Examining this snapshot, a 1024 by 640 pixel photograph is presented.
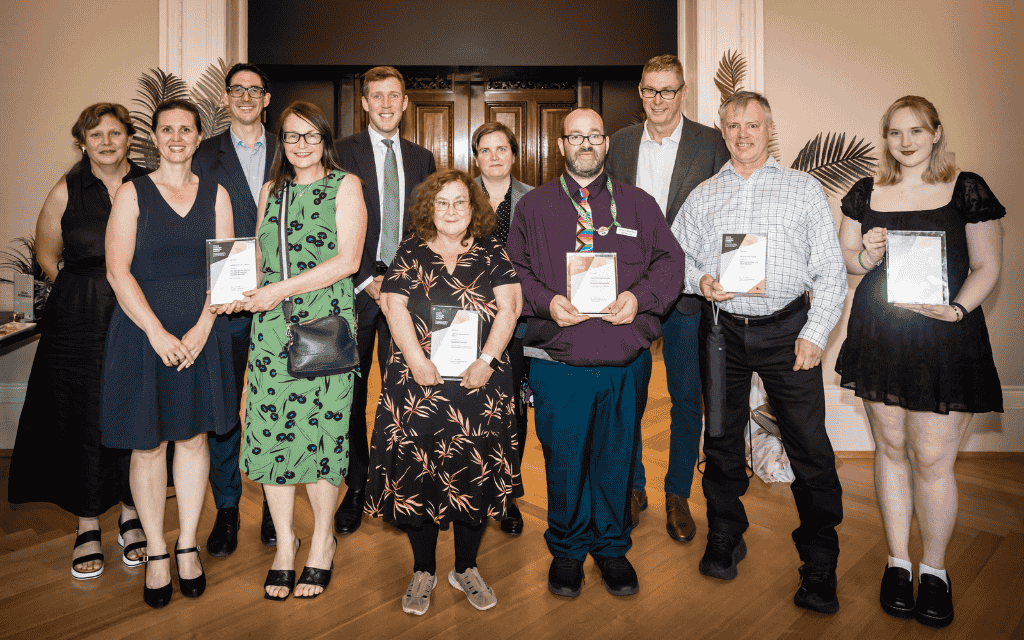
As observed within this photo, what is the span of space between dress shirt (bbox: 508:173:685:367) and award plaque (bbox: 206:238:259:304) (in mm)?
998

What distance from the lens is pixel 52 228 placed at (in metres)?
2.74

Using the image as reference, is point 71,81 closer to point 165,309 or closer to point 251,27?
point 251,27

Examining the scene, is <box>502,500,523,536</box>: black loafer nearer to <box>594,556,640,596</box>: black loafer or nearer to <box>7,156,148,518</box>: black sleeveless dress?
<box>594,556,640,596</box>: black loafer

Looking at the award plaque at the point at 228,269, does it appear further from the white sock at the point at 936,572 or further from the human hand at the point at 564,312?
the white sock at the point at 936,572

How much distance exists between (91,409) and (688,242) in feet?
8.79

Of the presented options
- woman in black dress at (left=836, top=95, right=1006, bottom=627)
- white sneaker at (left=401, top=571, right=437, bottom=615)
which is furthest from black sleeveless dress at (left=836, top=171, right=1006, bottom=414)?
white sneaker at (left=401, top=571, right=437, bottom=615)

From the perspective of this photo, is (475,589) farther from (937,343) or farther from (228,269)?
(937,343)

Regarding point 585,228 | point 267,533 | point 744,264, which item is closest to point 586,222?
point 585,228

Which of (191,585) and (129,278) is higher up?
(129,278)

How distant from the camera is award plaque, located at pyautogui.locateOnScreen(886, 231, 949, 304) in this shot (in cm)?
212

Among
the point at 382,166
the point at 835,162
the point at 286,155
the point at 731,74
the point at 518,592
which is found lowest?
the point at 518,592

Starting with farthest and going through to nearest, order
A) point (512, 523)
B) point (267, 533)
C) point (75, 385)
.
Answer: point (512, 523) → point (267, 533) → point (75, 385)

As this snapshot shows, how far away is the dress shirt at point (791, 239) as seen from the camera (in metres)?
2.29

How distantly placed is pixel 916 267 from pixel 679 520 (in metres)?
1.49
